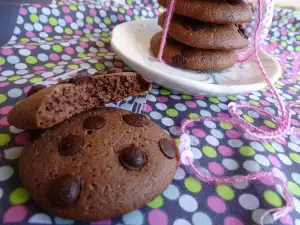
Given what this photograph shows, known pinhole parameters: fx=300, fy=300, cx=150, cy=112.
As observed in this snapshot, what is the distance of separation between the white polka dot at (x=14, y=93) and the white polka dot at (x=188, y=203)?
1.64ft

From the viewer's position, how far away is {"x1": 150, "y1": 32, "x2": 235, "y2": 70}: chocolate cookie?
88cm

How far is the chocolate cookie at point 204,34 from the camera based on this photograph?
835 millimetres

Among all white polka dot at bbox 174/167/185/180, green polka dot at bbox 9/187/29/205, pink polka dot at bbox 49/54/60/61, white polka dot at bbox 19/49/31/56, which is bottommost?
pink polka dot at bbox 49/54/60/61

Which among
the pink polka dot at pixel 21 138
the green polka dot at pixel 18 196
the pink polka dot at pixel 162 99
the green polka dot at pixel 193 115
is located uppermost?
the green polka dot at pixel 18 196

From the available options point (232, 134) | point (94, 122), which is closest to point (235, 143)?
point (232, 134)

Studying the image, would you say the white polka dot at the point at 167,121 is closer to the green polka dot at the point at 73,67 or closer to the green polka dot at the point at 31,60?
the green polka dot at the point at 73,67

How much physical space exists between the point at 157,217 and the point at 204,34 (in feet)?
1.73

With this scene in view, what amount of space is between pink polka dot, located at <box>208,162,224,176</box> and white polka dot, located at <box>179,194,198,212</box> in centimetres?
10

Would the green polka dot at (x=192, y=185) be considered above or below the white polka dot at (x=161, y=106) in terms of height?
above

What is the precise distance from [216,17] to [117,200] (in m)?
0.56

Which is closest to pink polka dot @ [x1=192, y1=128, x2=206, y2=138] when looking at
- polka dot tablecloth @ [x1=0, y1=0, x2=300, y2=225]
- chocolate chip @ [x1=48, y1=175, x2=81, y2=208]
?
polka dot tablecloth @ [x1=0, y1=0, x2=300, y2=225]

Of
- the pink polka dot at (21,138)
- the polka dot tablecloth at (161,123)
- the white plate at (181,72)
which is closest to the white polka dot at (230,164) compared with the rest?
the polka dot tablecloth at (161,123)

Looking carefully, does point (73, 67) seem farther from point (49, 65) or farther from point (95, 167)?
point (95, 167)

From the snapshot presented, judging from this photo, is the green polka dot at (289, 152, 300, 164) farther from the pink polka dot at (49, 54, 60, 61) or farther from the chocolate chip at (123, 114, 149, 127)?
the pink polka dot at (49, 54, 60, 61)
